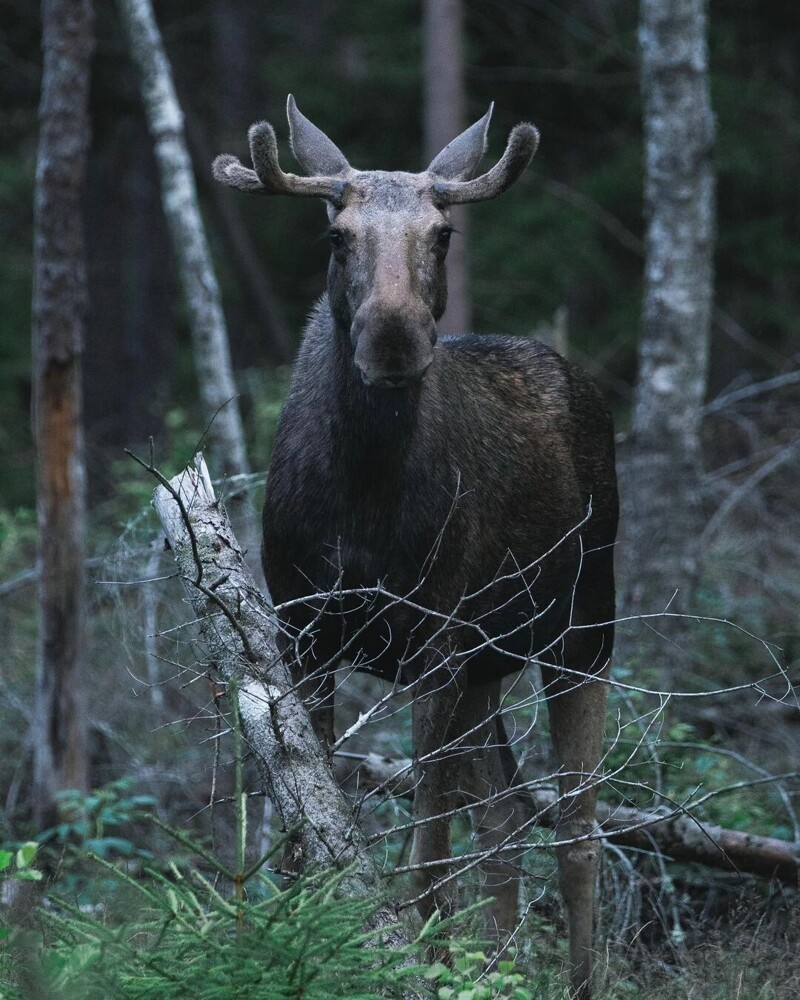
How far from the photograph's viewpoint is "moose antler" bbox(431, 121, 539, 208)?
499cm

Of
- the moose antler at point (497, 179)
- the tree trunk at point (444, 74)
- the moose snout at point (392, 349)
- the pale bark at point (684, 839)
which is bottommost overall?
the pale bark at point (684, 839)

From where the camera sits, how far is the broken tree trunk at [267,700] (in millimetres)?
3922

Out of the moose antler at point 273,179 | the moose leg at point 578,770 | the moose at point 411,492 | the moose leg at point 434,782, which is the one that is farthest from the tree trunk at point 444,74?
the moose leg at point 434,782

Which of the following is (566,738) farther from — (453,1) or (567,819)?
(453,1)

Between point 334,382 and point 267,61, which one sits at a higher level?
point 267,61

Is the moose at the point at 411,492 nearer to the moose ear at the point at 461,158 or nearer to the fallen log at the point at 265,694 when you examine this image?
the moose ear at the point at 461,158

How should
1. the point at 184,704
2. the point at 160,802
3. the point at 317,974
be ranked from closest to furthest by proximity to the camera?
the point at 317,974
the point at 160,802
the point at 184,704

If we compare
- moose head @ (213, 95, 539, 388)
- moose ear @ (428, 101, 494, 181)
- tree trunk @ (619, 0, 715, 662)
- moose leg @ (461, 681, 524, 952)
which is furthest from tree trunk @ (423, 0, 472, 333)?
moose head @ (213, 95, 539, 388)

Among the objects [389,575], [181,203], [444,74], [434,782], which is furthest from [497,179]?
[444,74]

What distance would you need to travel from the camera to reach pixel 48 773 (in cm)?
848

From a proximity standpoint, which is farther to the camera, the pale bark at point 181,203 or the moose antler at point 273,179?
the pale bark at point 181,203

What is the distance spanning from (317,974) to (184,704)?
20.1 ft

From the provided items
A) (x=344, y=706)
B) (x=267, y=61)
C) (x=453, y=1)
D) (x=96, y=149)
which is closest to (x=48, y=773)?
(x=344, y=706)

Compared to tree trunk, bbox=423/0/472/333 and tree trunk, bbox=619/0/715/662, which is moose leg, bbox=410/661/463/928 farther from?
tree trunk, bbox=423/0/472/333
